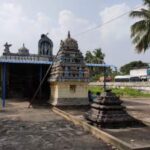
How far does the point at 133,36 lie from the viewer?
80.4ft

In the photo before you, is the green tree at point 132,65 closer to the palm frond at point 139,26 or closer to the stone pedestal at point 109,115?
the palm frond at point 139,26

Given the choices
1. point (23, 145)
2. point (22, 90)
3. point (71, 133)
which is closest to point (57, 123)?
point (71, 133)

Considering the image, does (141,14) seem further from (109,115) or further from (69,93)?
(109,115)

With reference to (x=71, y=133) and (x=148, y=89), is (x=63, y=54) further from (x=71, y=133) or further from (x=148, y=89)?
(x=148, y=89)

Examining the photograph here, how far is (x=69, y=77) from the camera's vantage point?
60.9 feet

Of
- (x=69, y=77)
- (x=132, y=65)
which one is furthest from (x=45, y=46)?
(x=132, y=65)

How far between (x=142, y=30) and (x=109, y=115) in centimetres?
1509

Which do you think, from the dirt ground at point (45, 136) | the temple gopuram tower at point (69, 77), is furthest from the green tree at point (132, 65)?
the dirt ground at point (45, 136)

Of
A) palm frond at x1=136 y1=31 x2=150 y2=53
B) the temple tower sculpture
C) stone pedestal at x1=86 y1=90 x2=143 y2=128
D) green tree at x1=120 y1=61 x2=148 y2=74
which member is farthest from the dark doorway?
green tree at x1=120 y1=61 x2=148 y2=74

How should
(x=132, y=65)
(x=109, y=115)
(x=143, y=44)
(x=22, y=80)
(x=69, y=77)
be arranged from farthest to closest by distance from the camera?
(x=132, y=65), (x=22, y=80), (x=143, y=44), (x=69, y=77), (x=109, y=115)

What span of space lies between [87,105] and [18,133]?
904cm

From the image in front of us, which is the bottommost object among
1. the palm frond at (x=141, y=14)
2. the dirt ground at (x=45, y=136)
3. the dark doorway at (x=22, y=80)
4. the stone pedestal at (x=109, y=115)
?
the dirt ground at (x=45, y=136)

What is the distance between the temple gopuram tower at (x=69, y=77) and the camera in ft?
60.3

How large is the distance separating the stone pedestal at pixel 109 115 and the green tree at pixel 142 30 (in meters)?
13.8
